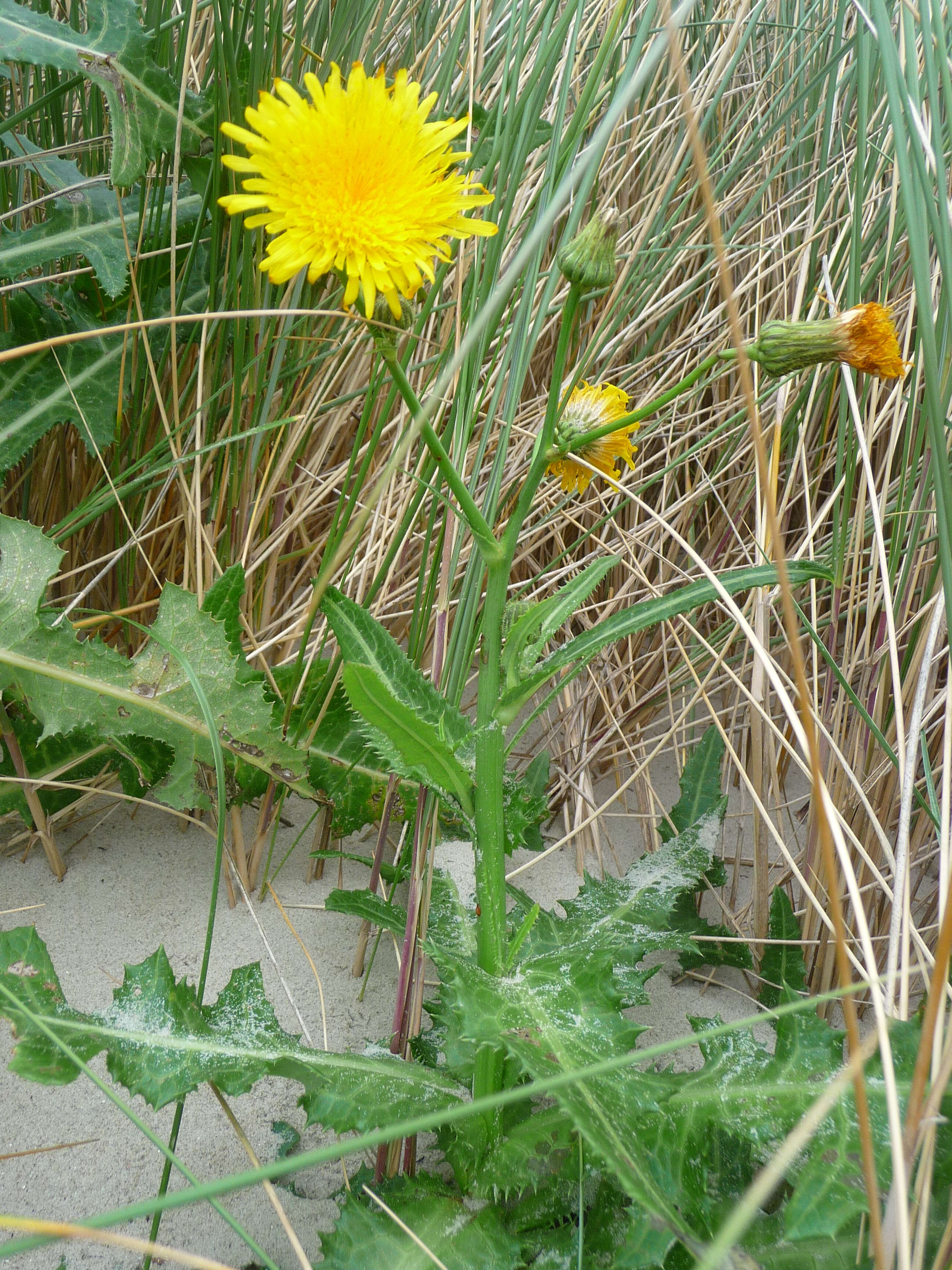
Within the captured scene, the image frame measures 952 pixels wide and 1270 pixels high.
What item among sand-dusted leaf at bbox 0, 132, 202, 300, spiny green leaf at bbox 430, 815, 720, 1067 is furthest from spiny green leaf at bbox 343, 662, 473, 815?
sand-dusted leaf at bbox 0, 132, 202, 300

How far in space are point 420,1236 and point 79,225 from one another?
136 cm

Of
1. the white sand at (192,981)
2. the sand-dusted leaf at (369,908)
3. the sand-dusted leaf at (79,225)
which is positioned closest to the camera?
the white sand at (192,981)

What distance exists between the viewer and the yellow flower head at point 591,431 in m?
0.92

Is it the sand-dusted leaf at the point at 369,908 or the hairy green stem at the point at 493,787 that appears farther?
the sand-dusted leaf at the point at 369,908

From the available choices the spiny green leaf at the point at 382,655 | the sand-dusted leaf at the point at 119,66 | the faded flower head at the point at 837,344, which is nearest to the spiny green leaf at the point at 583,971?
the spiny green leaf at the point at 382,655

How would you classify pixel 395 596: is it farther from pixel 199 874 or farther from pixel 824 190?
pixel 824 190

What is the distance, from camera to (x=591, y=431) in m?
0.85

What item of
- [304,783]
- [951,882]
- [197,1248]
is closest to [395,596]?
[304,783]

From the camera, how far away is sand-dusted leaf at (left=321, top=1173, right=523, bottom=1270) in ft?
2.67

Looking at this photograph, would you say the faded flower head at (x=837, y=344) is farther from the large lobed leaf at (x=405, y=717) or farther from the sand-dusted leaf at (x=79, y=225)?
the sand-dusted leaf at (x=79, y=225)

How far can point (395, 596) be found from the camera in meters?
1.51

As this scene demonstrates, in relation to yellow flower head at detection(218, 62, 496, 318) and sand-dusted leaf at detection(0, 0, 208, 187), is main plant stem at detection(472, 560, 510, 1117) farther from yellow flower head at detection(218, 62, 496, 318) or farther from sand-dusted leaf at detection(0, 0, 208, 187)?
sand-dusted leaf at detection(0, 0, 208, 187)

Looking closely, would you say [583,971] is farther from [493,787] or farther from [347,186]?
[347,186]

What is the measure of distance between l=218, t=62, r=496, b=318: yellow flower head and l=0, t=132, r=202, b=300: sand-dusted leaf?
0.52 m
